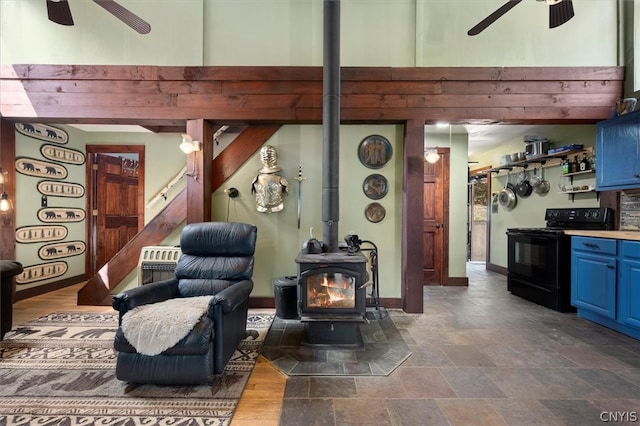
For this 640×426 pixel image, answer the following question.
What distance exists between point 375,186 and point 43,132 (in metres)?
4.79

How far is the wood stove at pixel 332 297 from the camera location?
2467 mm

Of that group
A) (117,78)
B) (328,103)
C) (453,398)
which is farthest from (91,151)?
(453,398)

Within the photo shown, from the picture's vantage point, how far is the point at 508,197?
510cm

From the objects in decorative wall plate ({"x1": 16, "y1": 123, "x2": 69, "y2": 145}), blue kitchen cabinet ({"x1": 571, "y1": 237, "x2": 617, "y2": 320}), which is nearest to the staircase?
decorative wall plate ({"x1": 16, "y1": 123, "x2": 69, "y2": 145})

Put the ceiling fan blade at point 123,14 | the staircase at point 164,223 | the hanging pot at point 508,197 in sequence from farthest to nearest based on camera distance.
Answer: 1. the hanging pot at point 508,197
2. the staircase at point 164,223
3. the ceiling fan blade at point 123,14

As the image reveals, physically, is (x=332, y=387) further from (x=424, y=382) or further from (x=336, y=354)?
(x=424, y=382)

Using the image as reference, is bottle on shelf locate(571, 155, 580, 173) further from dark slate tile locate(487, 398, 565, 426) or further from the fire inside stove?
the fire inside stove

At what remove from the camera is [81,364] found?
2195mm

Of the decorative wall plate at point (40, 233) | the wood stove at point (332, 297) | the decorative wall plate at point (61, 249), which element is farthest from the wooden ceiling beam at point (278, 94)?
the decorative wall plate at point (61, 249)

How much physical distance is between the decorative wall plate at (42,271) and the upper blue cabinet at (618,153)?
735 centimetres

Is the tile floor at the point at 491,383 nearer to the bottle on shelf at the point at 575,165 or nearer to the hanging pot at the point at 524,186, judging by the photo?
the bottle on shelf at the point at 575,165

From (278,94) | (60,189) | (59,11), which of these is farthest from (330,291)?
(60,189)

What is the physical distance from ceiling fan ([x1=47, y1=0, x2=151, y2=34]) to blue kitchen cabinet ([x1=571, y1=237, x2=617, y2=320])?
4.88 m

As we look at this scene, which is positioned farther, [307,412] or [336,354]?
[336,354]
